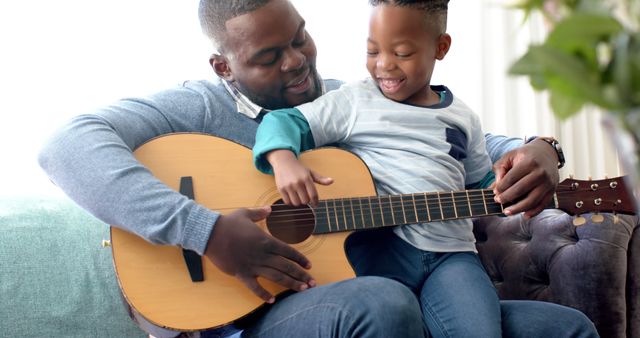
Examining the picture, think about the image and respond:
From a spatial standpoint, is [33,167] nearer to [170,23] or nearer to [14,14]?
[14,14]

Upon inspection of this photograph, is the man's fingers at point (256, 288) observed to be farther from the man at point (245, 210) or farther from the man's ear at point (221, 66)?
the man's ear at point (221, 66)

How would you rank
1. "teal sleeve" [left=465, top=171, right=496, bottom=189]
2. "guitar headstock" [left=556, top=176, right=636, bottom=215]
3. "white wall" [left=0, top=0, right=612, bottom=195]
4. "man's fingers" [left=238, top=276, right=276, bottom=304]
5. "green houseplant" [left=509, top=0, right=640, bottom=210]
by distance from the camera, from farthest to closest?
"white wall" [left=0, top=0, right=612, bottom=195]
"teal sleeve" [left=465, top=171, right=496, bottom=189]
"guitar headstock" [left=556, top=176, right=636, bottom=215]
"man's fingers" [left=238, top=276, right=276, bottom=304]
"green houseplant" [left=509, top=0, right=640, bottom=210]

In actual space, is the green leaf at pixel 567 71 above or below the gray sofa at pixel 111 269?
above

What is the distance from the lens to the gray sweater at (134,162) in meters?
1.11

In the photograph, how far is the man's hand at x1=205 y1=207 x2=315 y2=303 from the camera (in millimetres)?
1109

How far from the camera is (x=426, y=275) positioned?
1.28 metres

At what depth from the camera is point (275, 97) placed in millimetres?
1479

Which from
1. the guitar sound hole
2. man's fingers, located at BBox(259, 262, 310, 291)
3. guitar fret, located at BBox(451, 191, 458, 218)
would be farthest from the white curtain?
man's fingers, located at BBox(259, 262, 310, 291)

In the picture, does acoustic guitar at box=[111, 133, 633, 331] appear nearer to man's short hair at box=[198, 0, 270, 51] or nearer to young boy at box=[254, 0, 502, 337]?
young boy at box=[254, 0, 502, 337]

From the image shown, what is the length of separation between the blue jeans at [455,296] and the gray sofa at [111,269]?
208mm

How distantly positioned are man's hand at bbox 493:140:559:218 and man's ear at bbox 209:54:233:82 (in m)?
0.61

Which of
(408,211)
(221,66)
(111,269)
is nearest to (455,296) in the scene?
(408,211)

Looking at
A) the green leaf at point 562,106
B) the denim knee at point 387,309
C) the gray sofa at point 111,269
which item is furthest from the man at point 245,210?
the green leaf at point 562,106

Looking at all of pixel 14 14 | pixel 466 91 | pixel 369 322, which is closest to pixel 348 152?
pixel 369 322
